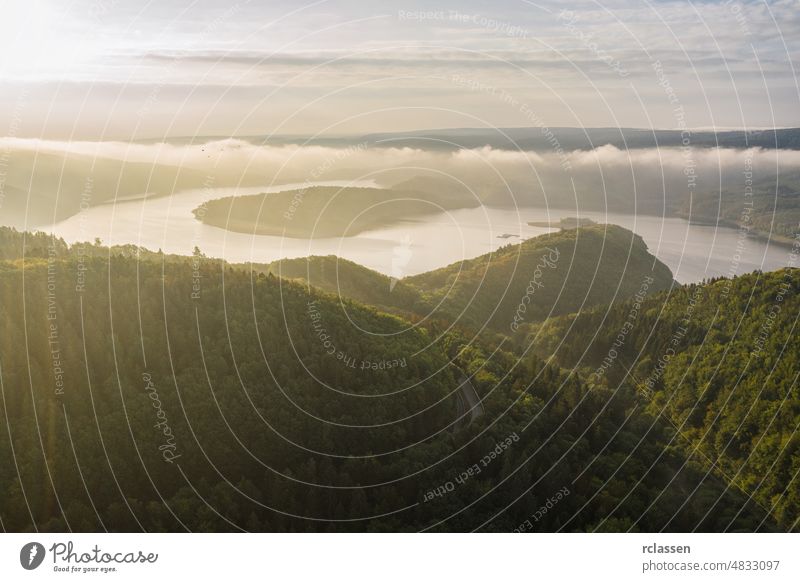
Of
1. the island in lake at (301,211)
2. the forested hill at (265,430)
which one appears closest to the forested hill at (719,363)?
the forested hill at (265,430)

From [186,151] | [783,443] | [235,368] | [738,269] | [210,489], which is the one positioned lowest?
[738,269]

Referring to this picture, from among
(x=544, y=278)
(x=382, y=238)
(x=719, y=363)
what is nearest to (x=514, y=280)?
(x=544, y=278)

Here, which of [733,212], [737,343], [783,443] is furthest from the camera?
[733,212]

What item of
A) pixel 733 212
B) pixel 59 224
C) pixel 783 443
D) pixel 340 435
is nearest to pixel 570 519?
pixel 340 435
